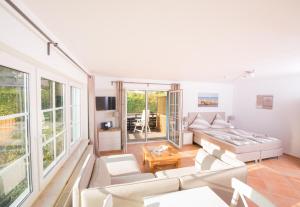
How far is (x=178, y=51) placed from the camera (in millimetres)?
2350

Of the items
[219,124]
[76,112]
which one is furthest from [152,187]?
[219,124]

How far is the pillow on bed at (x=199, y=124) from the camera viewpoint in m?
5.48

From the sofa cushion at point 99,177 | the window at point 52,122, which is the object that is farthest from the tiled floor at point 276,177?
the window at point 52,122

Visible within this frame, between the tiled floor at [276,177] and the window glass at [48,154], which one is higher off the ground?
the window glass at [48,154]

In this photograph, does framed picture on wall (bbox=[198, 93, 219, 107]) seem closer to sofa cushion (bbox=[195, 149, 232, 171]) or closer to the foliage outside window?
the foliage outside window

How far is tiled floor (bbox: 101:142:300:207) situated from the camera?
247 centimetres

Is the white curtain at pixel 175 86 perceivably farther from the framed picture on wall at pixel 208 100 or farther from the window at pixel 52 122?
the window at pixel 52 122

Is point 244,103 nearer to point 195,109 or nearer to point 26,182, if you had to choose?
point 195,109

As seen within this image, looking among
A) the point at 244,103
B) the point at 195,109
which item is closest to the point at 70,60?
→ the point at 195,109

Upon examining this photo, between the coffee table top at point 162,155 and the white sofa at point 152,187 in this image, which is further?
the coffee table top at point 162,155

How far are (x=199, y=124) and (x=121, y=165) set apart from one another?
3741mm

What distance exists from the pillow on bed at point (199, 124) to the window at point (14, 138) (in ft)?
16.1

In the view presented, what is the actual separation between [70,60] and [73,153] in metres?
1.71

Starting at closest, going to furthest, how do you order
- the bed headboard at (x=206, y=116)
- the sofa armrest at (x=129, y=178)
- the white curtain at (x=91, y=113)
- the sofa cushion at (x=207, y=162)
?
the sofa armrest at (x=129, y=178)
the sofa cushion at (x=207, y=162)
the white curtain at (x=91, y=113)
the bed headboard at (x=206, y=116)
